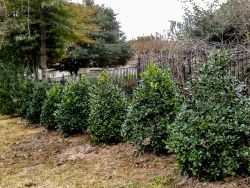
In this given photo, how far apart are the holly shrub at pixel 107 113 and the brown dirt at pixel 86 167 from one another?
0.23 meters

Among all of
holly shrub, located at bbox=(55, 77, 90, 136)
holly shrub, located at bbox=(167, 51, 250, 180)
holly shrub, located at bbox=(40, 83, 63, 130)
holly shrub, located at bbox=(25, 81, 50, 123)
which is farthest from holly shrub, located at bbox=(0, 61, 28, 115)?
holly shrub, located at bbox=(167, 51, 250, 180)

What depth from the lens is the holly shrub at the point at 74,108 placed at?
9203mm

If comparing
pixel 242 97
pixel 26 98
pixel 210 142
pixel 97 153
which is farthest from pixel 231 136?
pixel 26 98

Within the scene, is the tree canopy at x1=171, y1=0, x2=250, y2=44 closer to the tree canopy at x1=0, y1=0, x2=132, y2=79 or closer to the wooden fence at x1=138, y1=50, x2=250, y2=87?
the wooden fence at x1=138, y1=50, x2=250, y2=87

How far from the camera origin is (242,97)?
491cm

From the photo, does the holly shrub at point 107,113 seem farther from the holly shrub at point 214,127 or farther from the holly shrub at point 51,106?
the holly shrub at point 51,106

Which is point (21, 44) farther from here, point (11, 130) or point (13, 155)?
point (13, 155)

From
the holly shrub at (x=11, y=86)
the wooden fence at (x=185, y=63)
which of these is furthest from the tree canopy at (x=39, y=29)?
the wooden fence at (x=185, y=63)

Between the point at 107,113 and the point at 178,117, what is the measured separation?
265 centimetres

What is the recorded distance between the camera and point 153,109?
6.34m

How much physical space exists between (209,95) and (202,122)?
40cm

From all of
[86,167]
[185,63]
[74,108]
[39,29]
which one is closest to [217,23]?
[185,63]

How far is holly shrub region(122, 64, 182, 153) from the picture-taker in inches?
247

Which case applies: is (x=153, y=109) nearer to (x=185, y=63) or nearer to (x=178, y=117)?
(x=178, y=117)
